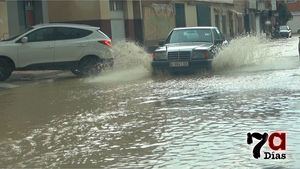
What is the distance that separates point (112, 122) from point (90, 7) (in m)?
21.6

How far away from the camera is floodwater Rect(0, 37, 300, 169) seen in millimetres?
7027

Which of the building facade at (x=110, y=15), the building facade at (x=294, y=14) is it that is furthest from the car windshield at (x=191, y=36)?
the building facade at (x=294, y=14)

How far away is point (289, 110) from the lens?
984 cm

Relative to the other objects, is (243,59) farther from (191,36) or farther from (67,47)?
(67,47)

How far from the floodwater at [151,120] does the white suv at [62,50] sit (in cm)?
208

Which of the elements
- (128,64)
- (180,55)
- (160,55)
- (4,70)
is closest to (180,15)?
(128,64)

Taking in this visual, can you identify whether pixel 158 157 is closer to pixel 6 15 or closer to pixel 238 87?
pixel 238 87

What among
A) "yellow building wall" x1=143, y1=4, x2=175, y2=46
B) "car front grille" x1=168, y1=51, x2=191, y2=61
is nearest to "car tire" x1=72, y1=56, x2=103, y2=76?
"car front grille" x1=168, y1=51, x2=191, y2=61

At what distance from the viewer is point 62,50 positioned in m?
19.4

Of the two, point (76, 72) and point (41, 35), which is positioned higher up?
point (41, 35)

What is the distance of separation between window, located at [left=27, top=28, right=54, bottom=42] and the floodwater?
8.21 feet

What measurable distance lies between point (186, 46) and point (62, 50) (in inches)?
166

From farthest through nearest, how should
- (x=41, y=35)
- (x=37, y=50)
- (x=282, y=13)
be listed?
(x=282, y=13) → (x=41, y=35) → (x=37, y=50)

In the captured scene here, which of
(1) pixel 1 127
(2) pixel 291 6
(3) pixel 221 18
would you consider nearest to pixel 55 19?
(1) pixel 1 127
